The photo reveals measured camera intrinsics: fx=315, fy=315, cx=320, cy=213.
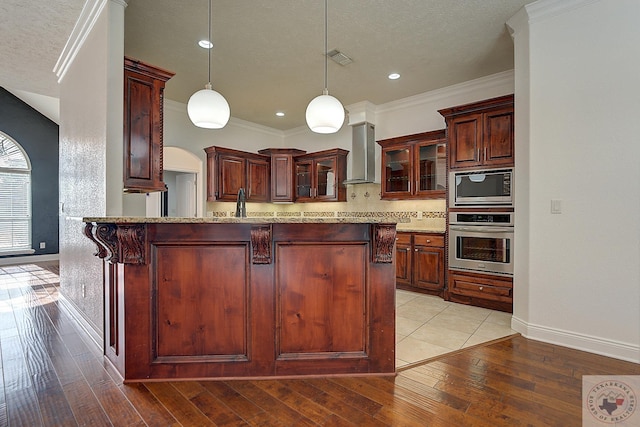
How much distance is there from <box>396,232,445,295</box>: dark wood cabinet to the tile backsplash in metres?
0.28

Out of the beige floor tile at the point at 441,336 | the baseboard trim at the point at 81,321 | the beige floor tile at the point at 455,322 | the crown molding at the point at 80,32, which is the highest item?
the crown molding at the point at 80,32

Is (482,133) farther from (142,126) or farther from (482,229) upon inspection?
(142,126)

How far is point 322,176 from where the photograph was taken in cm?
602

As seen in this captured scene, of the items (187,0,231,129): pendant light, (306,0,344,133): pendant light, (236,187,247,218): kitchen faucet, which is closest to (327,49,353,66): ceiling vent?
(306,0,344,133): pendant light

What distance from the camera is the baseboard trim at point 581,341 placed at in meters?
2.42

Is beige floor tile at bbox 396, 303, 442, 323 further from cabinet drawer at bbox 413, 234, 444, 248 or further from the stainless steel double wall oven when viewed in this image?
cabinet drawer at bbox 413, 234, 444, 248

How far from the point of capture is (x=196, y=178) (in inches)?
234

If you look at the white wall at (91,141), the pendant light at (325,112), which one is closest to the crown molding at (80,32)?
the white wall at (91,141)

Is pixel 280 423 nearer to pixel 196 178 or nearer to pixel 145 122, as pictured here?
pixel 145 122

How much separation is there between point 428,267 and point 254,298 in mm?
2985

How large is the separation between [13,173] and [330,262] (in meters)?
8.43

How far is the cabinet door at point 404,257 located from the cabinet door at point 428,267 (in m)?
0.09

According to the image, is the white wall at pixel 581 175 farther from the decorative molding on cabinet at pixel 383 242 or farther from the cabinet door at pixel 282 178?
the cabinet door at pixel 282 178

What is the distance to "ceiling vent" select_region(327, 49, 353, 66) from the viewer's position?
3.66 meters
